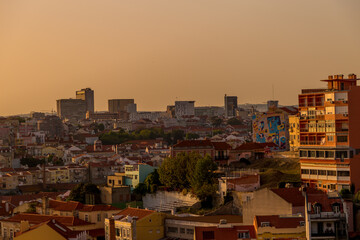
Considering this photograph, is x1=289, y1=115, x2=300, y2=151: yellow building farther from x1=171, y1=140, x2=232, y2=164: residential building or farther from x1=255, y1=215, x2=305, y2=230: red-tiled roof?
x1=255, y1=215, x2=305, y2=230: red-tiled roof

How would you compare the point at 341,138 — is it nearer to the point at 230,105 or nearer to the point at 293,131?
the point at 293,131

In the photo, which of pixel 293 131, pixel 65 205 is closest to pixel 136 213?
pixel 65 205

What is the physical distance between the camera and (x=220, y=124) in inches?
5340

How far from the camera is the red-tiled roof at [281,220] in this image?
2553 cm

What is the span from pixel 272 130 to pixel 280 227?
87.1 feet

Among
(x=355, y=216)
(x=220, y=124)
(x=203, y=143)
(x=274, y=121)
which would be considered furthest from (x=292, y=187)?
(x=220, y=124)

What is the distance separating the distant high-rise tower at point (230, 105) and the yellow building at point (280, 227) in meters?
155

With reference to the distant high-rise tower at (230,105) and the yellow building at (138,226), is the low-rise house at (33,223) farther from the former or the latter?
the distant high-rise tower at (230,105)

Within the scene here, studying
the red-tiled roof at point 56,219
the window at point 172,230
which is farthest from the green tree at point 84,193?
the window at point 172,230

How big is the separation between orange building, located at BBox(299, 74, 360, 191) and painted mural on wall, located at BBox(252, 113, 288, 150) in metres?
17.7

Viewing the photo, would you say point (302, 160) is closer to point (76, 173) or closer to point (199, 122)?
point (76, 173)

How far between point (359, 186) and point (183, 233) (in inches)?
255

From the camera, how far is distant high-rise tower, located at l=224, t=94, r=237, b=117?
181 m

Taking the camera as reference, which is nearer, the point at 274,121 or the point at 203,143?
the point at 203,143
